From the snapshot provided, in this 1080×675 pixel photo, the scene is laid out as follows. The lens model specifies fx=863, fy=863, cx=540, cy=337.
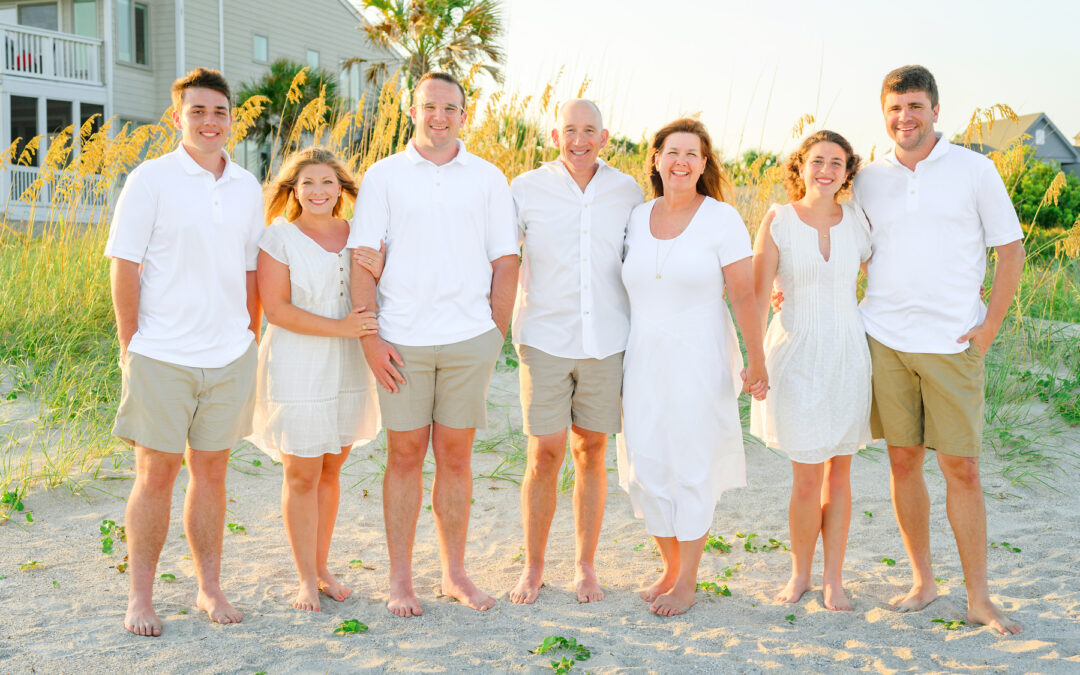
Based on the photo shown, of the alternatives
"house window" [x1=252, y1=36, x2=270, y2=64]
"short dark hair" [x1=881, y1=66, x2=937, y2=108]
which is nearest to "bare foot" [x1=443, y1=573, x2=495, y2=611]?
"short dark hair" [x1=881, y1=66, x2=937, y2=108]

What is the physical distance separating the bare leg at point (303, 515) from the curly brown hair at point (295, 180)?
102 cm

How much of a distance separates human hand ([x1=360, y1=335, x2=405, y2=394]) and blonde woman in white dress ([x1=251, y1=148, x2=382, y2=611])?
0.18 feet

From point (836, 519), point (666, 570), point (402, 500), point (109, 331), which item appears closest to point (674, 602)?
point (666, 570)

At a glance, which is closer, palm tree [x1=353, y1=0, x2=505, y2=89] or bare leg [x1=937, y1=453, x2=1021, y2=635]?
bare leg [x1=937, y1=453, x2=1021, y2=635]

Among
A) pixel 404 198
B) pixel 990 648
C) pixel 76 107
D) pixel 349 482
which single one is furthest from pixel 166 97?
pixel 990 648

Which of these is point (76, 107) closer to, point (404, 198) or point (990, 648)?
point (404, 198)

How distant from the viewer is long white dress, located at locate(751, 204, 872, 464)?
137 inches

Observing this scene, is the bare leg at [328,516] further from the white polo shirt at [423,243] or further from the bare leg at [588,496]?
the bare leg at [588,496]

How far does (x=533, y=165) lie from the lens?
6.89 m

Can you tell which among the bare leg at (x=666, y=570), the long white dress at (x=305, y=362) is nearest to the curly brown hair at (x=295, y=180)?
the long white dress at (x=305, y=362)

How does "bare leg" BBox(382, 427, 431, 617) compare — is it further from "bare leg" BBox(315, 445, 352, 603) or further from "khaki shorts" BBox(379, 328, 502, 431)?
"bare leg" BBox(315, 445, 352, 603)

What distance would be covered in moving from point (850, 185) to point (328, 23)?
1989cm

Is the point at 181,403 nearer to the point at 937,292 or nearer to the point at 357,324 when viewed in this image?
the point at 357,324

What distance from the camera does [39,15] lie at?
17875 millimetres
